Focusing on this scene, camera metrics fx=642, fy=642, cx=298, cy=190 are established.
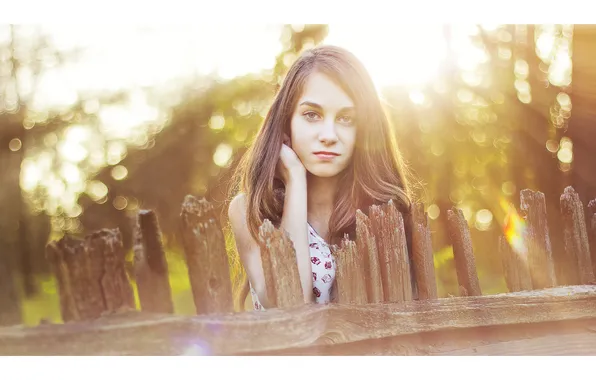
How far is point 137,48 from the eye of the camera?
3.72 metres

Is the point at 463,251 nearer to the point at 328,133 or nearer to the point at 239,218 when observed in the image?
the point at 328,133

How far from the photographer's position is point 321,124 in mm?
3629

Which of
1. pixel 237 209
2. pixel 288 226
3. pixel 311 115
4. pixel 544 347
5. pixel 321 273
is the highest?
pixel 311 115

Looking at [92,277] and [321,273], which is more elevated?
[92,277]

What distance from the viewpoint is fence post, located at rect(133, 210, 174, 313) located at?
3129 millimetres

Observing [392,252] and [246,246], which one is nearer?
[392,252]

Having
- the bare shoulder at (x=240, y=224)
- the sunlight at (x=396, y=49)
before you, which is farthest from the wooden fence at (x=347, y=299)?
the sunlight at (x=396, y=49)

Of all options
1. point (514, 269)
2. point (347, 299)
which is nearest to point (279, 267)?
point (347, 299)

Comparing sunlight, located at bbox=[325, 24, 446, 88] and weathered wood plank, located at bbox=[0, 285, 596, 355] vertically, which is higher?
sunlight, located at bbox=[325, 24, 446, 88]

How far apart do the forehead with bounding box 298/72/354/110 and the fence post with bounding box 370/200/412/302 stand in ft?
2.04

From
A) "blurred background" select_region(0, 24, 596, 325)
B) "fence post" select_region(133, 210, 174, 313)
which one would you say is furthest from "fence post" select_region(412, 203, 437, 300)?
"fence post" select_region(133, 210, 174, 313)

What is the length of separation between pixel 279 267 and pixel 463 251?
107cm

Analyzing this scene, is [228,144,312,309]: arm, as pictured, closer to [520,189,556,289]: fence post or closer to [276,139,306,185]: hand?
[276,139,306,185]: hand
